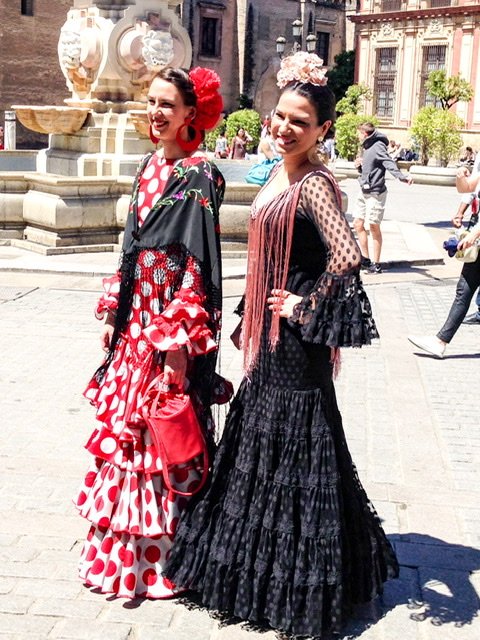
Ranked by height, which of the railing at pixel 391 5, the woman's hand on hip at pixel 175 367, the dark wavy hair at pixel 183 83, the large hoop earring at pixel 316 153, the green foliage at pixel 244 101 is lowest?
the woman's hand on hip at pixel 175 367

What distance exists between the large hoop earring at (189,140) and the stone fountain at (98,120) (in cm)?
822

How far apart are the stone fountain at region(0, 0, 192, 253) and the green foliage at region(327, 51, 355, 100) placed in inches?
1730

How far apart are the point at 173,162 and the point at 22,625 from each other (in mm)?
1833

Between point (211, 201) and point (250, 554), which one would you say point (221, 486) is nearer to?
point (250, 554)

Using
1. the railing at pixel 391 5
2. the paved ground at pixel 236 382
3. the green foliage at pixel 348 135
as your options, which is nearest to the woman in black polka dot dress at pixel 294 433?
the paved ground at pixel 236 382

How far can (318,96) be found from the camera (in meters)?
3.47

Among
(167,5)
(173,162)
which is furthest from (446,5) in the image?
(173,162)

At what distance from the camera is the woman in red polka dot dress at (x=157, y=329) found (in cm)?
370

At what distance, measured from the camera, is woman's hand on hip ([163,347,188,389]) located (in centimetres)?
365

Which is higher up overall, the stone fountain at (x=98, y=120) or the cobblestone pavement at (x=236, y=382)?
the stone fountain at (x=98, y=120)

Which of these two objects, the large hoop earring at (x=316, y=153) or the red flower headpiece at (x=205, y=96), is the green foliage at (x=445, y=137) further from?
the large hoop earring at (x=316, y=153)

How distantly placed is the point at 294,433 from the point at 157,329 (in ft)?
2.10

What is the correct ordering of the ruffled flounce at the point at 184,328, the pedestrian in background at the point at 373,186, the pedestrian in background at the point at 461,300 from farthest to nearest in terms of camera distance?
the pedestrian in background at the point at 373,186 < the pedestrian in background at the point at 461,300 < the ruffled flounce at the point at 184,328

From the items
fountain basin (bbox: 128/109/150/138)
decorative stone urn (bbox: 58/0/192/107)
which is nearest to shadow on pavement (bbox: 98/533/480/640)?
fountain basin (bbox: 128/109/150/138)
